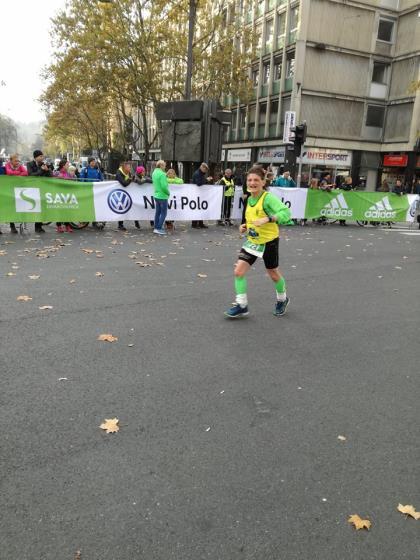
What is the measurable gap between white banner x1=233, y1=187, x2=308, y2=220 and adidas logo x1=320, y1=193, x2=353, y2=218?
991mm

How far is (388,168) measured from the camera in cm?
3800

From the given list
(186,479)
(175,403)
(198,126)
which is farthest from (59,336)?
(198,126)

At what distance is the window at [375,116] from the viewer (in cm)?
3766

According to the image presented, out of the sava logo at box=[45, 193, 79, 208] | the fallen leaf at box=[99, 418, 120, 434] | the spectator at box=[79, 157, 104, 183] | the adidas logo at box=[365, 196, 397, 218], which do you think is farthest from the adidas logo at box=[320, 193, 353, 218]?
Answer: the fallen leaf at box=[99, 418, 120, 434]

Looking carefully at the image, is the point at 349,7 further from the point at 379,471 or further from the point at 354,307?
the point at 379,471

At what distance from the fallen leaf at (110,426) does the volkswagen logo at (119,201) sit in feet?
35.9

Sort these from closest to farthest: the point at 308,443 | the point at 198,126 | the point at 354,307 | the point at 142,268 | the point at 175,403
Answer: the point at 308,443, the point at 175,403, the point at 354,307, the point at 142,268, the point at 198,126

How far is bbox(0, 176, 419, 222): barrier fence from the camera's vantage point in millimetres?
12477

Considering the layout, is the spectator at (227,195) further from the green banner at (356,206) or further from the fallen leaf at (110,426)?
the fallen leaf at (110,426)

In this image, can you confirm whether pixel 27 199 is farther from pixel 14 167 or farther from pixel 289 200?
pixel 289 200

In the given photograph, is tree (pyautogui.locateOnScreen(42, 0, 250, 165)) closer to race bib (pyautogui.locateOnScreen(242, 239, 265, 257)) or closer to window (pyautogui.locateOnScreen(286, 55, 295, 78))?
window (pyautogui.locateOnScreen(286, 55, 295, 78))

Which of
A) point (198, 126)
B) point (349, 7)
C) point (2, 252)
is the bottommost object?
point (2, 252)

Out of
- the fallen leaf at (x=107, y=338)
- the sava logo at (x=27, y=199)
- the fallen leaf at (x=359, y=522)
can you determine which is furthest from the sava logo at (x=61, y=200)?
the fallen leaf at (x=359, y=522)

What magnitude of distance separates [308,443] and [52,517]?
66.2 inches
